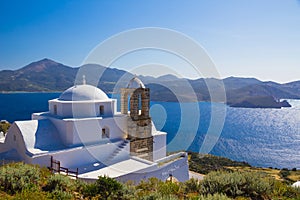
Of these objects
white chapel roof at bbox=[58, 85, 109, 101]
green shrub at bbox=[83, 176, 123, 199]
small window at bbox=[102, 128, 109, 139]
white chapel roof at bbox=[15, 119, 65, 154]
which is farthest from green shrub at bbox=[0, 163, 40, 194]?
white chapel roof at bbox=[58, 85, 109, 101]

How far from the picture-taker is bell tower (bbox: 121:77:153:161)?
474 inches

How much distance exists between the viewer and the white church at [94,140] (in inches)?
375

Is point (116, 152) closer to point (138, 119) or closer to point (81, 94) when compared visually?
point (138, 119)

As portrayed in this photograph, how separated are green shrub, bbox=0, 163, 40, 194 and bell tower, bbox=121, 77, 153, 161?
6.02 m

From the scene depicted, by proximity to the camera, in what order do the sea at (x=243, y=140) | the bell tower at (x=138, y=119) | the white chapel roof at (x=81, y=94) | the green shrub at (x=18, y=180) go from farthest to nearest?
the sea at (x=243, y=140) < the bell tower at (x=138, y=119) < the white chapel roof at (x=81, y=94) < the green shrub at (x=18, y=180)

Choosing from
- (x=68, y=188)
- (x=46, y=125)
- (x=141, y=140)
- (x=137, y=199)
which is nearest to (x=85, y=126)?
(x=46, y=125)

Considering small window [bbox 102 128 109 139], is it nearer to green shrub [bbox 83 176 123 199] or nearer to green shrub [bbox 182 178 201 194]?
green shrub [bbox 83 176 123 199]

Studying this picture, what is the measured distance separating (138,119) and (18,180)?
7.05m

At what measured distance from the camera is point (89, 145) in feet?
34.1

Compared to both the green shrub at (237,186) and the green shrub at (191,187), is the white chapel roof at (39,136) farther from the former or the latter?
the green shrub at (237,186)

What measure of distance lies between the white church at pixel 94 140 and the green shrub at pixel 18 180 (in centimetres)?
259

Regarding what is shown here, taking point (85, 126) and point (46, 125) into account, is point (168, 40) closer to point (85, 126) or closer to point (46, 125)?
point (85, 126)

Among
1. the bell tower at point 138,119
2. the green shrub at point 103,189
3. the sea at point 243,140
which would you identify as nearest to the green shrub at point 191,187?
the green shrub at point 103,189

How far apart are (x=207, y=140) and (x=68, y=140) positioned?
38.8m
